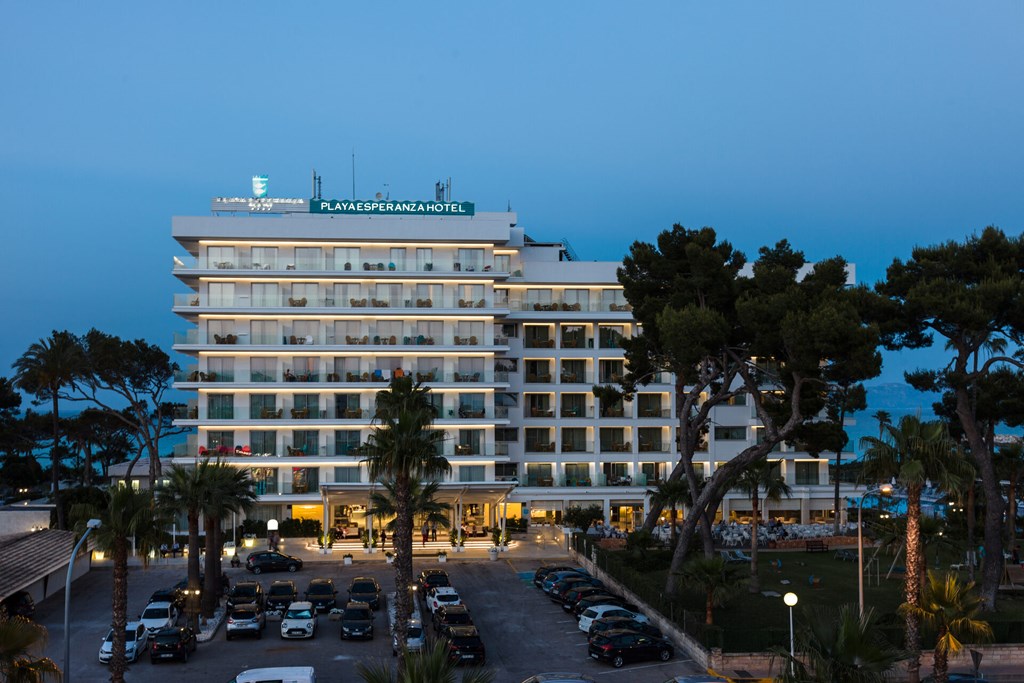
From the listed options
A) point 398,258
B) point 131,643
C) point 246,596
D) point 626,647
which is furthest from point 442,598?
point 398,258

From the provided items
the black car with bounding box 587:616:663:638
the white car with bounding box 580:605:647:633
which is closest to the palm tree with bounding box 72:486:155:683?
the black car with bounding box 587:616:663:638

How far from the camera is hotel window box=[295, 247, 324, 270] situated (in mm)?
70000

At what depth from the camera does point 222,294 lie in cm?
6938

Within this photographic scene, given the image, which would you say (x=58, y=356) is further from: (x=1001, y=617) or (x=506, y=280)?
(x=1001, y=617)

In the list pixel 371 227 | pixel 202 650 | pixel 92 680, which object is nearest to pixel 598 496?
pixel 371 227

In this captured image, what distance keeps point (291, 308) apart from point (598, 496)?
92.1 feet

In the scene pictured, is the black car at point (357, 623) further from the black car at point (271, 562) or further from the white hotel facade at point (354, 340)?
the white hotel facade at point (354, 340)

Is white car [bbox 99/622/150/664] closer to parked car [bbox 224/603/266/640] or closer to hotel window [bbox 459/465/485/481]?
parked car [bbox 224/603/266/640]

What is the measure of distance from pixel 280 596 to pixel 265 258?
31.9 meters

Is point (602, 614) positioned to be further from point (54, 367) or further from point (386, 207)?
point (54, 367)

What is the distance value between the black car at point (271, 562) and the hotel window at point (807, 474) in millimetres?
42954

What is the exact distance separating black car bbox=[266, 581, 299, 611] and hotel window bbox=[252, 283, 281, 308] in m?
28.8

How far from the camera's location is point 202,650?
38312mm

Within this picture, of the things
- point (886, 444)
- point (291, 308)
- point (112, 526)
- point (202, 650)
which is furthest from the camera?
point (291, 308)
